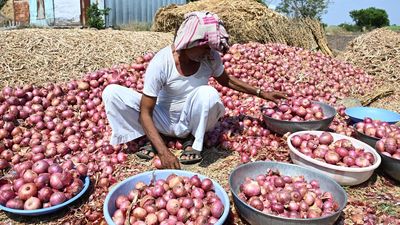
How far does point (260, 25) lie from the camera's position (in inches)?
259

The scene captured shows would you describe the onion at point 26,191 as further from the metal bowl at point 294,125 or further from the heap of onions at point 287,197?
the metal bowl at point 294,125

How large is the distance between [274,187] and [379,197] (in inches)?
31.1

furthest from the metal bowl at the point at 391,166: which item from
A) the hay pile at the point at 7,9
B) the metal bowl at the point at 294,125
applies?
the hay pile at the point at 7,9

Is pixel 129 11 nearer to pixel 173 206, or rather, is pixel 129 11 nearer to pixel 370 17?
pixel 173 206

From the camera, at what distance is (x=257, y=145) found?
2775 mm

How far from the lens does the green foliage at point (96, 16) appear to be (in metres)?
11.8

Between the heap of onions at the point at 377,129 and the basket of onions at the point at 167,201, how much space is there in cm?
141

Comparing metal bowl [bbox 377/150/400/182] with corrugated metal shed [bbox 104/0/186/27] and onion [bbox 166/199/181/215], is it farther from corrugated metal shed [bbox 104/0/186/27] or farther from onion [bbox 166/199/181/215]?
corrugated metal shed [bbox 104/0/186/27]

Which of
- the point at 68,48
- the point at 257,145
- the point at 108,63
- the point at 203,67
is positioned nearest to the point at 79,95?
the point at 108,63

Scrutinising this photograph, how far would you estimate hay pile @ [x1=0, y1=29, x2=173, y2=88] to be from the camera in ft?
12.7

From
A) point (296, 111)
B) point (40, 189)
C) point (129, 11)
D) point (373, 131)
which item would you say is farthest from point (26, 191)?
point (129, 11)

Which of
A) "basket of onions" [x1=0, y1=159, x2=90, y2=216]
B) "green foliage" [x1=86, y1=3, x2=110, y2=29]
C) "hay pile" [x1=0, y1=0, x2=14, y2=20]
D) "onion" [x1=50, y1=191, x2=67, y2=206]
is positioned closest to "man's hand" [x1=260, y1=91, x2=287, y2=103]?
"basket of onions" [x1=0, y1=159, x2=90, y2=216]

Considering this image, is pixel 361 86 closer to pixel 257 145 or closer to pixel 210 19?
pixel 257 145

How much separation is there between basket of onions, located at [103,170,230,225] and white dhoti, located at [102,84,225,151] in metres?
0.52
